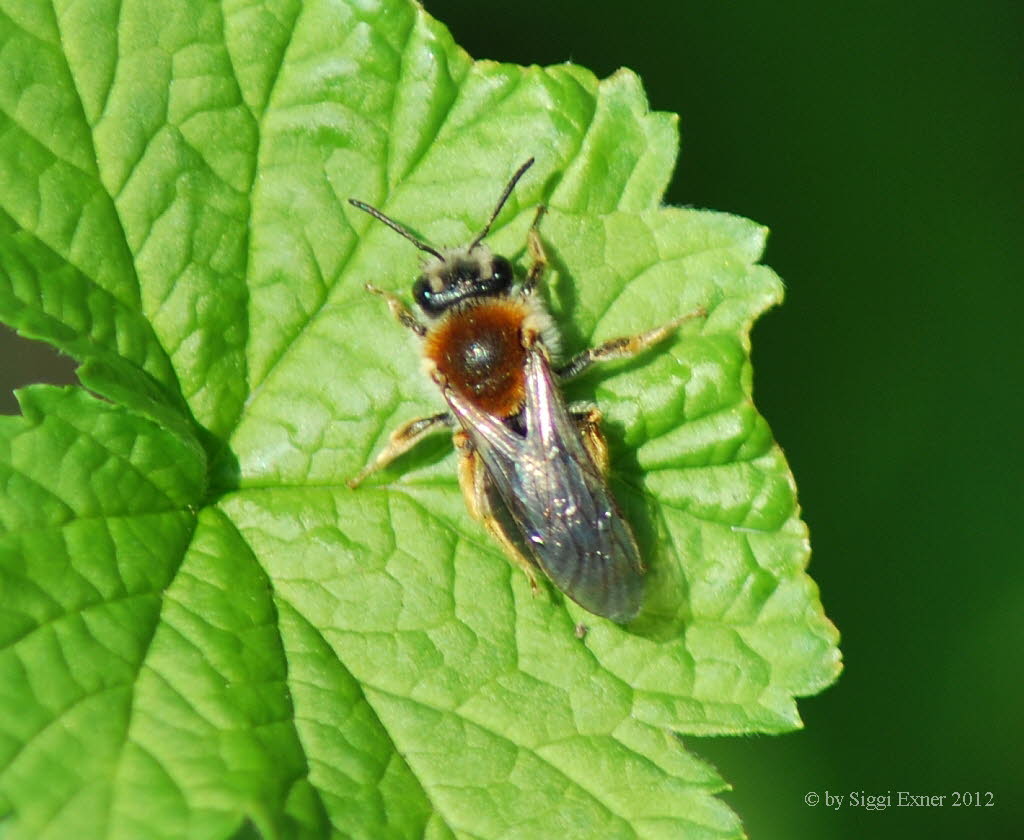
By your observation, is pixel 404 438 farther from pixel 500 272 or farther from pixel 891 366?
pixel 891 366

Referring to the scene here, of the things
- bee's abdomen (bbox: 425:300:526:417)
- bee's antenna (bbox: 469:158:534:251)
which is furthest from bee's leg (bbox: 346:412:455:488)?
bee's antenna (bbox: 469:158:534:251)

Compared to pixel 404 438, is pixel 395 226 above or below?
above

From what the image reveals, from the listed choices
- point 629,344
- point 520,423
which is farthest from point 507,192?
point 520,423

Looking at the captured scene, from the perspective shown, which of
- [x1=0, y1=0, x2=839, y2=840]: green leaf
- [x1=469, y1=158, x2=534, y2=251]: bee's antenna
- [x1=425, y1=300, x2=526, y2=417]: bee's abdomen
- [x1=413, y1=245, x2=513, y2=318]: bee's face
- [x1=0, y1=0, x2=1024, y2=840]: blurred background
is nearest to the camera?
[x1=0, y1=0, x2=839, y2=840]: green leaf

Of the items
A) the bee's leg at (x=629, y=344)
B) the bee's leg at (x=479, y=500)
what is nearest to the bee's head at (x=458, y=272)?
the bee's leg at (x=629, y=344)

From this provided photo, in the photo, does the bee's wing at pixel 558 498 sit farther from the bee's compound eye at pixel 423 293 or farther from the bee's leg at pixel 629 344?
the bee's compound eye at pixel 423 293

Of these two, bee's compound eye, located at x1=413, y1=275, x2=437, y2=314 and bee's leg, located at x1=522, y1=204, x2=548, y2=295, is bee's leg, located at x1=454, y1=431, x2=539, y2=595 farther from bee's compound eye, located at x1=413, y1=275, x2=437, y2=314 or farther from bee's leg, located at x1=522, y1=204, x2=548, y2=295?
bee's leg, located at x1=522, y1=204, x2=548, y2=295

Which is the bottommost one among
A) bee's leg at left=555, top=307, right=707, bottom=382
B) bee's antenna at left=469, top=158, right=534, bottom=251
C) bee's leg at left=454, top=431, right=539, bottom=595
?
bee's leg at left=454, top=431, right=539, bottom=595
